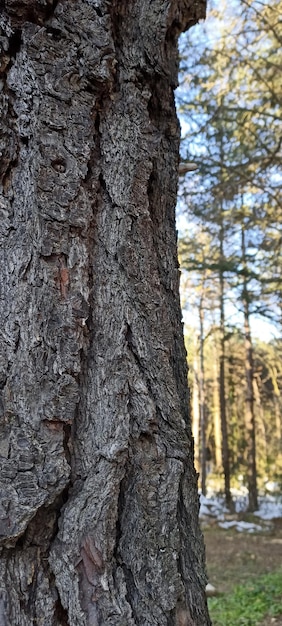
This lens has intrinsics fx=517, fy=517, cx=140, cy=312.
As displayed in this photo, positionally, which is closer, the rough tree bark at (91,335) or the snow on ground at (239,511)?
the rough tree bark at (91,335)

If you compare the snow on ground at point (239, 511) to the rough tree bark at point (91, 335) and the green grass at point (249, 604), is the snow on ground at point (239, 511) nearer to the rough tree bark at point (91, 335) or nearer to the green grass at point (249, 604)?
the green grass at point (249, 604)

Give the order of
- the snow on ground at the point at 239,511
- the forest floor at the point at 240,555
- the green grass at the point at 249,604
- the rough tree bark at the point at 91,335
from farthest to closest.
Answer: the snow on ground at the point at 239,511 < the forest floor at the point at 240,555 < the green grass at the point at 249,604 < the rough tree bark at the point at 91,335

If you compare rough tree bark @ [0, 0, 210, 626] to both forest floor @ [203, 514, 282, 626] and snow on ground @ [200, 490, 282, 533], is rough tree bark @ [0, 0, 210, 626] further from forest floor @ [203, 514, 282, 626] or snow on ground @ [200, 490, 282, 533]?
snow on ground @ [200, 490, 282, 533]

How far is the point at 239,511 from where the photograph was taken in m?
12.8

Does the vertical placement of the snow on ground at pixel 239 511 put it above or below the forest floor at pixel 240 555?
above

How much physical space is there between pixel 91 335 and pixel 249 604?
480 cm

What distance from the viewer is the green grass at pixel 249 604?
4406 mm

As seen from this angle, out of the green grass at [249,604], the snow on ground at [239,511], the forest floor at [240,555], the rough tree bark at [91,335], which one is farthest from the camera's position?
the snow on ground at [239,511]

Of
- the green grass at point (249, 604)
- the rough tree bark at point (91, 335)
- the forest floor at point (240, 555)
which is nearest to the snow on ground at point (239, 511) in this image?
the forest floor at point (240, 555)

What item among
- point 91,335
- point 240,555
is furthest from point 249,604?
point 91,335

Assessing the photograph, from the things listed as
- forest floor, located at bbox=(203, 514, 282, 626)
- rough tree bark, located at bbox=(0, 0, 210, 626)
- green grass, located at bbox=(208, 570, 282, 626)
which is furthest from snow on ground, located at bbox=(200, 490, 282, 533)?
rough tree bark, located at bbox=(0, 0, 210, 626)

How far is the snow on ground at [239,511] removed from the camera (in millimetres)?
11125

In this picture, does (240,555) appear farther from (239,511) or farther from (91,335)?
(91,335)

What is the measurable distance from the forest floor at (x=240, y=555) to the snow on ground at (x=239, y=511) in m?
0.20
